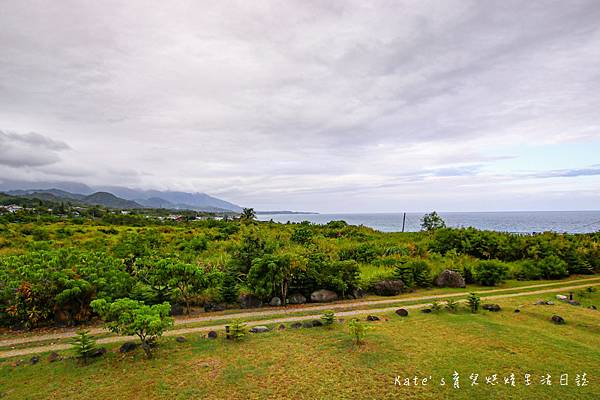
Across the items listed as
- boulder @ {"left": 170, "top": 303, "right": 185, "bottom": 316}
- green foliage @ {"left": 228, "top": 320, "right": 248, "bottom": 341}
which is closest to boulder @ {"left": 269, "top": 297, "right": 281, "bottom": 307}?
boulder @ {"left": 170, "top": 303, "right": 185, "bottom": 316}

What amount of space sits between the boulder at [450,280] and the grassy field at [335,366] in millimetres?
5671

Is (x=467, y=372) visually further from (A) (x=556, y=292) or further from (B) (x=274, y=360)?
(A) (x=556, y=292)

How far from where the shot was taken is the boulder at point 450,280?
14.2m

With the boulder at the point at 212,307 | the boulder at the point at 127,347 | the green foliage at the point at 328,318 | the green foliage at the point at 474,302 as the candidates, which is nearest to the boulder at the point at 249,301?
the boulder at the point at 212,307

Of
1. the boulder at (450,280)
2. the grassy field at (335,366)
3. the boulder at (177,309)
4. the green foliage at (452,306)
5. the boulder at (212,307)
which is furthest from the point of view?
the boulder at (450,280)

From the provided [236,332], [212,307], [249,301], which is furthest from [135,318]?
[249,301]

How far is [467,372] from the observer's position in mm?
5930

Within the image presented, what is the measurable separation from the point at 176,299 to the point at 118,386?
4.86 meters

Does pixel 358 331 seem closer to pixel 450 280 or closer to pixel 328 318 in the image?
pixel 328 318

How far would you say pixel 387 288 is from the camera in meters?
12.9

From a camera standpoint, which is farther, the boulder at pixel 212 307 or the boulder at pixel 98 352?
the boulder at pixel 212 307

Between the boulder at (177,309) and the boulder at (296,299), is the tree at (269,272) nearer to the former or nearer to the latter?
the boulder at (296,299)

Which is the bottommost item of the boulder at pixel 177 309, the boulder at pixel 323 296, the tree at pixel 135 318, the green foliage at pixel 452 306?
the boulder at pixel 177 309

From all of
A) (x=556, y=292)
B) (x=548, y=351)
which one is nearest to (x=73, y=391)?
(x=548, y=351)
